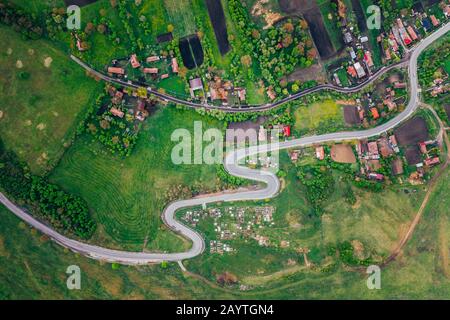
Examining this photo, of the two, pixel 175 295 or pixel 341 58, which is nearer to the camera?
pixel 175 295

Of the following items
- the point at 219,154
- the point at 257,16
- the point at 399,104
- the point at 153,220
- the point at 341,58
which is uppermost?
the point at 257,16

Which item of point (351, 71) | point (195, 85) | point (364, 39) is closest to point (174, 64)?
point (195, 85)

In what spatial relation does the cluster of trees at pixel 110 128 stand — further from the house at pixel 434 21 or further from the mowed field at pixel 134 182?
the house at pixel 434 21

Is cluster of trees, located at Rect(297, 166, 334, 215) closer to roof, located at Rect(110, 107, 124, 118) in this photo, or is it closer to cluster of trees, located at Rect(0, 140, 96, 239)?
roof, located at Rect(110, 107, 124, 118)

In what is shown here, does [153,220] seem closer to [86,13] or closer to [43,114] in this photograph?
[43,114]

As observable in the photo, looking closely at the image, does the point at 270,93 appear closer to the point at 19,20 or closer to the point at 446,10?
the point at 446,10

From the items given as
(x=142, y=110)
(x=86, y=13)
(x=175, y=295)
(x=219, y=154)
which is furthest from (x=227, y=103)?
(x=175, y=295)

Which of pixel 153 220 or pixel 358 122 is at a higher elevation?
pixel 358 122
